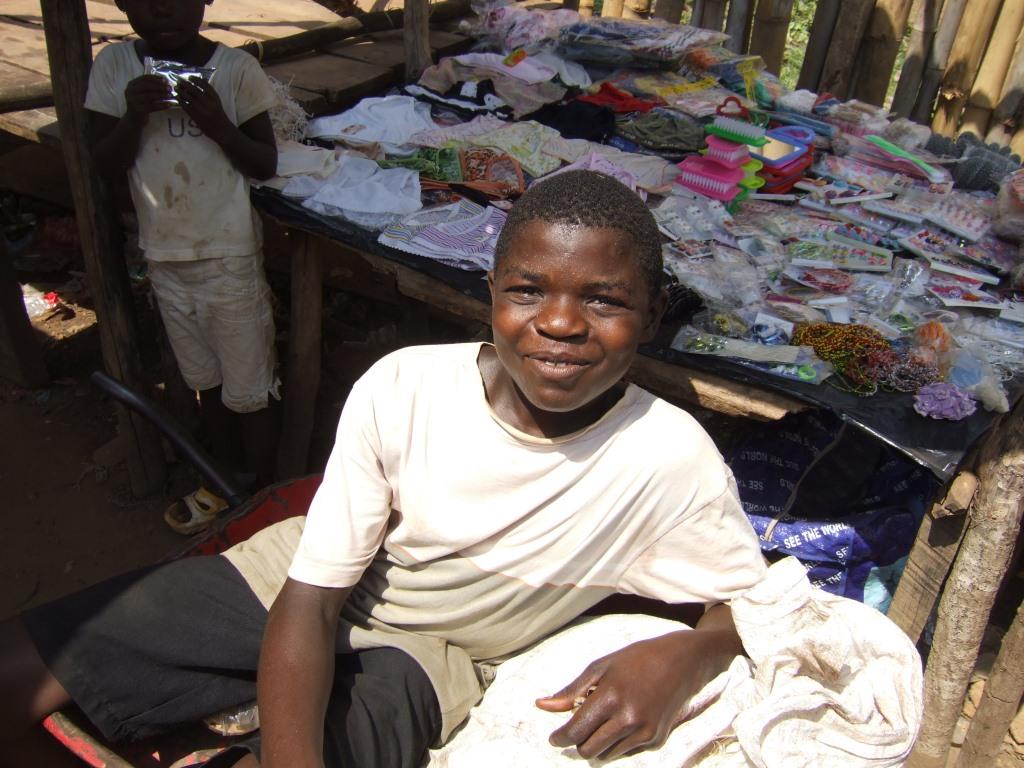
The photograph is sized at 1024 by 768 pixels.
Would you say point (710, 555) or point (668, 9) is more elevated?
point (668, 9)

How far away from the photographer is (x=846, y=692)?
1504 mm

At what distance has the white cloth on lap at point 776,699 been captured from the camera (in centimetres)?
142

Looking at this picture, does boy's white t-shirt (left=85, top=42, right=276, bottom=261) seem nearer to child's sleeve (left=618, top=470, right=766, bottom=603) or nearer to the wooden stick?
child's sleeve (left=618, top=470, right=766, bottom=603)

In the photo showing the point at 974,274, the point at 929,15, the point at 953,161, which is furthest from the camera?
the point at 929,15

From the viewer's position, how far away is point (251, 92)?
2789mm

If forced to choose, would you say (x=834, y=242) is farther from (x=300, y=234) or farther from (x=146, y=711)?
(x=146, y=711)

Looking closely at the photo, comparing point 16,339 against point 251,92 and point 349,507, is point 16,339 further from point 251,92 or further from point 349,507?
point 349,507

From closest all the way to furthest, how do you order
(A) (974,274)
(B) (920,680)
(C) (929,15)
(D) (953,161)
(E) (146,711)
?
(B) (920,680) → (E) (146,711) → (A) (974,274) → (D) (953,161) → (C) (929,15)

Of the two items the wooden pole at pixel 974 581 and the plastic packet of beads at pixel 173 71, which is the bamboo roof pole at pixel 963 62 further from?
the plastic packet of beads at pixel 173 71

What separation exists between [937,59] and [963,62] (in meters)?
0.14

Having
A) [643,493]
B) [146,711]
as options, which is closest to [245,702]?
[146,711]

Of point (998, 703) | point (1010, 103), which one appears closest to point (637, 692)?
point (998, 703)

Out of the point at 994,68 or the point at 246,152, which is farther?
the point at 994,68

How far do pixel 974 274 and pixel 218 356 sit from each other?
112 inches
